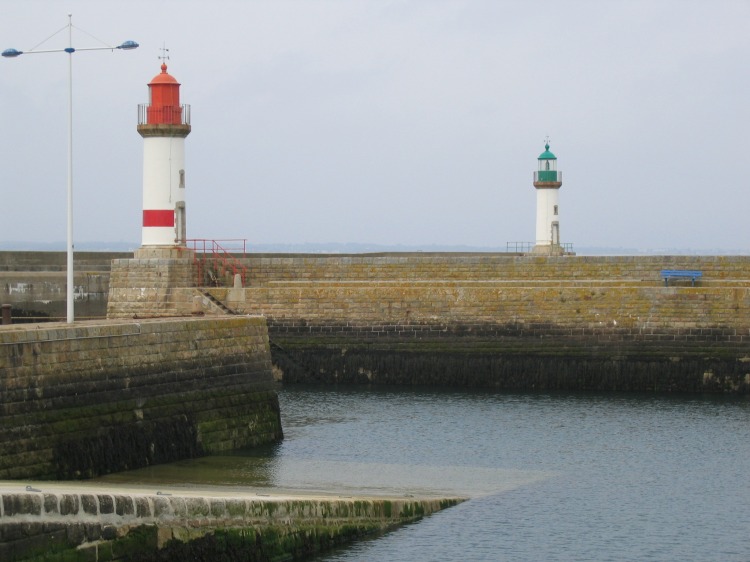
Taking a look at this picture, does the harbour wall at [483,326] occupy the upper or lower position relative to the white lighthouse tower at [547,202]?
lower

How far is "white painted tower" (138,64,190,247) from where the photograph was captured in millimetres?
29109

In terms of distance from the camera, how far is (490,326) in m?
27.7

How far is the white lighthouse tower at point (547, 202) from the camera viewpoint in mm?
43031

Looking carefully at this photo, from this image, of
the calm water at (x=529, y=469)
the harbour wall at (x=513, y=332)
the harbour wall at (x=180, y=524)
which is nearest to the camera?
the harbour wall at (x=180, y=524)

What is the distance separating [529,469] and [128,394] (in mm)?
5697

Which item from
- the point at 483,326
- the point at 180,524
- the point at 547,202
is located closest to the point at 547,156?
the point at 547,202

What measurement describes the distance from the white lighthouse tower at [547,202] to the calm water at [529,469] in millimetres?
17243

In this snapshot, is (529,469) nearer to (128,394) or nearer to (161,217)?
(128,394)

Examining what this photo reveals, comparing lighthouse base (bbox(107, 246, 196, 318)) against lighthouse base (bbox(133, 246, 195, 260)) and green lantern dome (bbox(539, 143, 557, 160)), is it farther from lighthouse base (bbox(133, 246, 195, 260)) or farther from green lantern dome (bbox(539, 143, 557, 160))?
green lantern dome (bbox(539, 143, 557, 160))

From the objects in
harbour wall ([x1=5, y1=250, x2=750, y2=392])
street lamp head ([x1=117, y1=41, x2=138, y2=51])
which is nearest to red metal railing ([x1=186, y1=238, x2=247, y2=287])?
harbour wall ([x1=5, y1=250, x2=750, y2=392])

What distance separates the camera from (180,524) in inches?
456

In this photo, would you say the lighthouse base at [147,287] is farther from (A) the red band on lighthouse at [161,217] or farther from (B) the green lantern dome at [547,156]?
(B) the green lantern dome at [547,156]

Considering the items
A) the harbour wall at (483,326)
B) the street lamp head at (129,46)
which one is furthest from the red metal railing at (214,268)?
the street lamp head at (129,46)

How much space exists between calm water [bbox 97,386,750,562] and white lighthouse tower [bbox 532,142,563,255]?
679 inches
